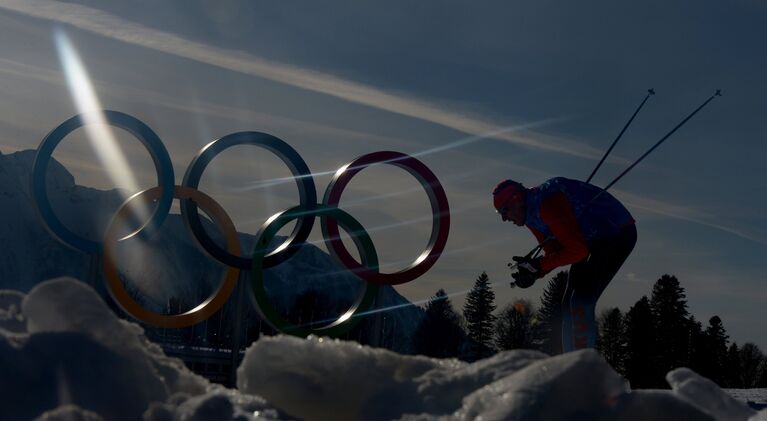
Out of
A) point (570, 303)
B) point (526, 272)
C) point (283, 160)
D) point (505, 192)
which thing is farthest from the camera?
point (283, 160)

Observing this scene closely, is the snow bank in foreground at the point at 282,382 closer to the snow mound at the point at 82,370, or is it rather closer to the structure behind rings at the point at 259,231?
the snow mound at the point at 82,370

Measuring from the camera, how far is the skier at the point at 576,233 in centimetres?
734

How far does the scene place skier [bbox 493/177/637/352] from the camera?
24.1ft

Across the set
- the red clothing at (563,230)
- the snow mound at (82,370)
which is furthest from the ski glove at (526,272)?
the snow mound at (82,370)

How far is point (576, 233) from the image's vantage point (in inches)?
293

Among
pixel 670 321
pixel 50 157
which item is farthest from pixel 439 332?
pixel 50 157

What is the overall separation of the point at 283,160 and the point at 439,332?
44172mm

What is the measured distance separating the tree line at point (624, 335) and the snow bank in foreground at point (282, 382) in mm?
42541

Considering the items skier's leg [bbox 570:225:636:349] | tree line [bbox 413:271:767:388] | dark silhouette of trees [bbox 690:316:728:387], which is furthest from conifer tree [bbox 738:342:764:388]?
skier's leg [bbox 570:225:636:349]

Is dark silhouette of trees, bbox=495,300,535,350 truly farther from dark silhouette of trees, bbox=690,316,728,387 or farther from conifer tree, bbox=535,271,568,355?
dark silhouette of trees, bbox=690,316,728,387

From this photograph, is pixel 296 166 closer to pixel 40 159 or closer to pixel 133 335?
pixel 40 159

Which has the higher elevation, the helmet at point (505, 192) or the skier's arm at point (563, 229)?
A: the helmet at point (505, 192)

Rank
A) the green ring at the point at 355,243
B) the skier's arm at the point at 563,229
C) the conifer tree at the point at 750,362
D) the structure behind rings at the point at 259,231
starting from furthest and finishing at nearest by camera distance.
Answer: the conifer tree at the point at 750,362 < the green ring at the point at 355,243 < the structure behind rings at the point at 259,231 < the skier's arm at the point at 563,229

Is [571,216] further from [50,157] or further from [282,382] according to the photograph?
[50,157]
